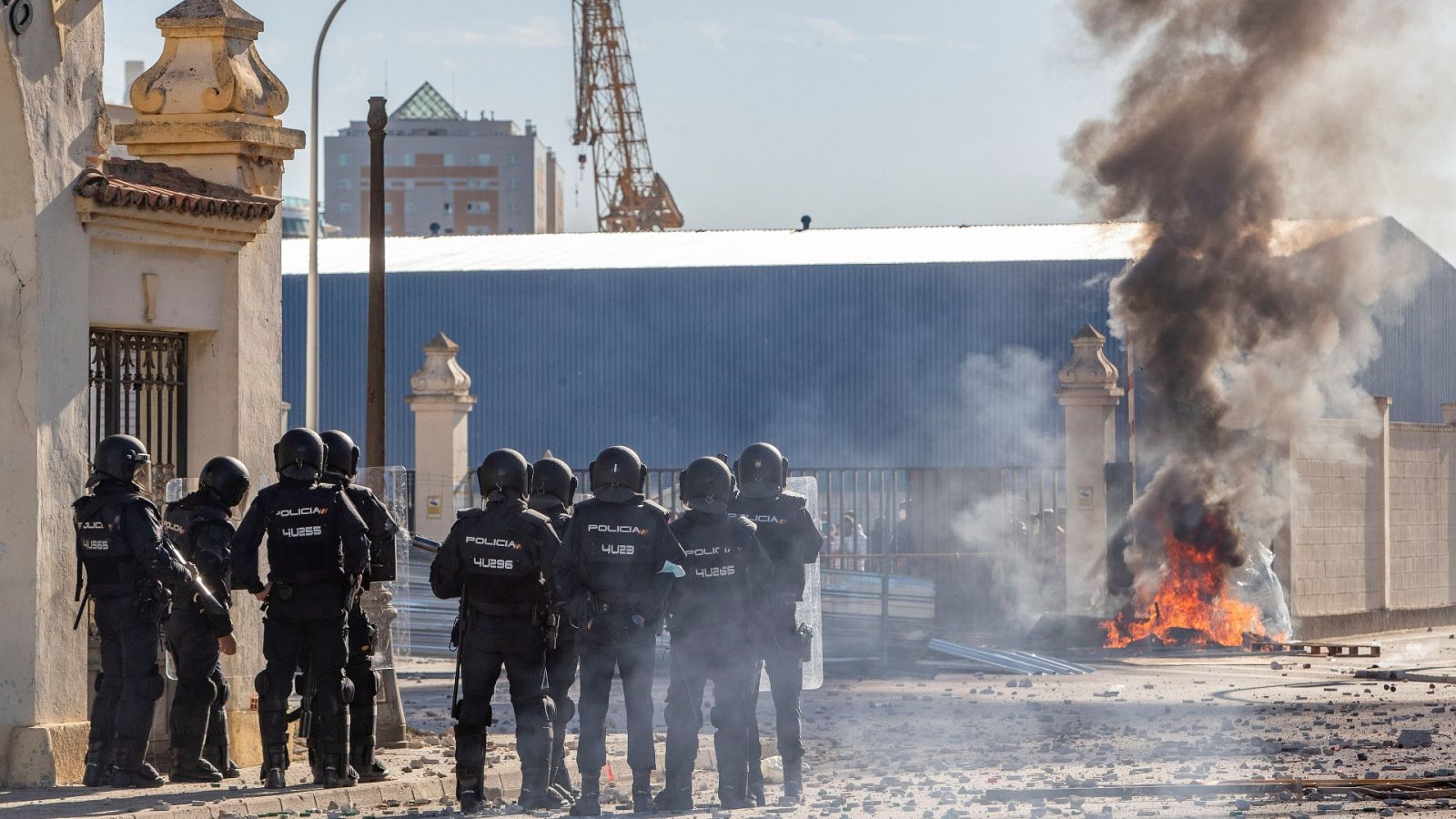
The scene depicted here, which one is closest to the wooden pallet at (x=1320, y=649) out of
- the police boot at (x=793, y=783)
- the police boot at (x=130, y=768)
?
the police boot at (x=793, y=783)

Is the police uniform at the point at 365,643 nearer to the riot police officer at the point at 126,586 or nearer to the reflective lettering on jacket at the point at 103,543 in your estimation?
the riot police officer at the point at 126,586

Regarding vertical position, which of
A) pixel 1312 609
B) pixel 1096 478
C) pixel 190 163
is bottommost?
pixel 1312 609

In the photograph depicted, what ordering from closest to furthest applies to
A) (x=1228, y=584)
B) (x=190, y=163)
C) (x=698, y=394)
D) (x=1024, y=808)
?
(x=1024, y=808)
(x=190, y=163)
(x=1228, y=584)
(x=698, y=394)

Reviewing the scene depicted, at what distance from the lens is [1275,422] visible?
80.1ft

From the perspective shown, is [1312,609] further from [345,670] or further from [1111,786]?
[345,670]

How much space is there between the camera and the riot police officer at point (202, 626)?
10070 mm

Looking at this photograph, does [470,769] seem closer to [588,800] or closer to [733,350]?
[588,800]

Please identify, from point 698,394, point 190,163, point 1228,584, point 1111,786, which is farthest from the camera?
point 698,394

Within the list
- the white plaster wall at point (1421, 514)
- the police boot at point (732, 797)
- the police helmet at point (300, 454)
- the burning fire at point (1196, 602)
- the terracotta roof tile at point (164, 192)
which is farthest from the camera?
the white plaster wall at point (1421, 514)

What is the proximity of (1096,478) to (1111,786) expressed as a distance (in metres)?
14.4

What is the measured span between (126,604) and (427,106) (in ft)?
393

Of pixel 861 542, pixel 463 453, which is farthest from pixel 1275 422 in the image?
pixel 463 453

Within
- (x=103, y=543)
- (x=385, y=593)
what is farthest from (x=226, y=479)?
(x=385, y=593)

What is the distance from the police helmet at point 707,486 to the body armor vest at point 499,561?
89cm
